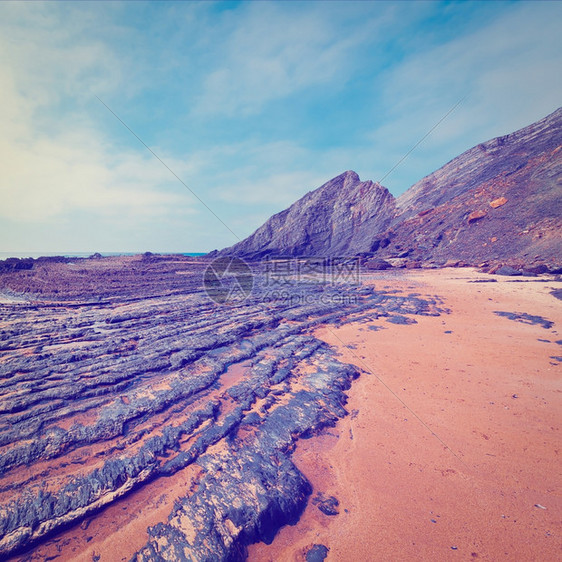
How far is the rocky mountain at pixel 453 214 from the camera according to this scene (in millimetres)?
21172

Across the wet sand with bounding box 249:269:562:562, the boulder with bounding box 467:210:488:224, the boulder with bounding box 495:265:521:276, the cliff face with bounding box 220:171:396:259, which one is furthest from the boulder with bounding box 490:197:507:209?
the wet sand with bounding box 249:269:562:562

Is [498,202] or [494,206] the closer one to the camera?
[498,202]

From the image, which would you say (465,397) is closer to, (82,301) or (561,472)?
(561,472)

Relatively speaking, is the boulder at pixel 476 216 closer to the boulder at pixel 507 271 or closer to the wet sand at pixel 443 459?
the boulder at pixel 507 271

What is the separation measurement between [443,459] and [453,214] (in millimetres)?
30579

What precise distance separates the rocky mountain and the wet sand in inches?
681

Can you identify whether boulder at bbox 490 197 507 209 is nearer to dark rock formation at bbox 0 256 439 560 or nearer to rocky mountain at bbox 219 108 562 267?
rocky mountain at bbox 219 108 562 267

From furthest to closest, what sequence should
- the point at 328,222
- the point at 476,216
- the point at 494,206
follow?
the point at 328,222, the point at 476,216, the point at 494,206

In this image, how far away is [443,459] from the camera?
3648 millimetres

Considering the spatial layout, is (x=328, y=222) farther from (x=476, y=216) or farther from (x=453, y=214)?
(x=476, y=216)

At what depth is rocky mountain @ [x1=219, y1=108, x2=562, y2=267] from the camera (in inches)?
834

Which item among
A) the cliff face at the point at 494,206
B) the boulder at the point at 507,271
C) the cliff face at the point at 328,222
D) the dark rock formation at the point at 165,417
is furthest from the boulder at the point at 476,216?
the dark rock formation at the point at 165,417

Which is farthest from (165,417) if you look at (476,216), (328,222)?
(328,222)

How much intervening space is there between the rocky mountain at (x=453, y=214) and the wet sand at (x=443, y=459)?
17.3 metres
